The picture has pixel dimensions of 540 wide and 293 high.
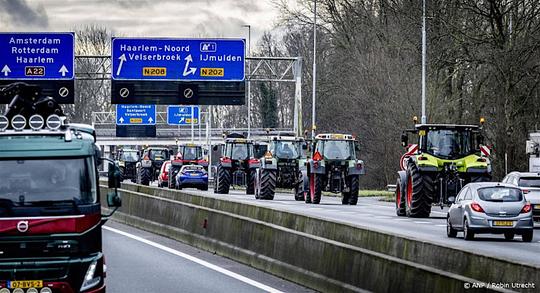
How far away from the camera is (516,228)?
28.3 meters

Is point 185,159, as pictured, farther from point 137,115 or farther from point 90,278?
point 90,278

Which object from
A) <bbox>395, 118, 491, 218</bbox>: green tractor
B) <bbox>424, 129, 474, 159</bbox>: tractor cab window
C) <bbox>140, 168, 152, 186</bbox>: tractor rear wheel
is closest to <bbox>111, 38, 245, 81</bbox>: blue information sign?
<bbox>140, 168, 152, 186</bbox>: tractor rear wheel

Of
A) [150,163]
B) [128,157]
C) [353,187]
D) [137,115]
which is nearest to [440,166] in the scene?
[353,187]

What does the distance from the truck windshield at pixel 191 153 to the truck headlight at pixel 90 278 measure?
5498 cm

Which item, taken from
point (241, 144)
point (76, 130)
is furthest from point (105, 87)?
point (76, 130)

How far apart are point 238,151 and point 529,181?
81.9 feet

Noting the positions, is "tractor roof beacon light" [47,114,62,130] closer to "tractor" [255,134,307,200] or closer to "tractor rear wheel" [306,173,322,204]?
"tractor rear wheel" [306,173,322,204]

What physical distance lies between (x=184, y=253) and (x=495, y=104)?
34520 millimetres

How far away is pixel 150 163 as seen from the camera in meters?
74.4

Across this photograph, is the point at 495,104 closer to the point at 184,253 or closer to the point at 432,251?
the point at 184,253

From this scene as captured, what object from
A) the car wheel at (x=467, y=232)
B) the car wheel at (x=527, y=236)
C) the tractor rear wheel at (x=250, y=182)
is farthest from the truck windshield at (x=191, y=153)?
the car wheel at (x=527, y=236)

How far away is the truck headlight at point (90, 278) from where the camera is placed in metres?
14.3

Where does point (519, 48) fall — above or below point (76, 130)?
above

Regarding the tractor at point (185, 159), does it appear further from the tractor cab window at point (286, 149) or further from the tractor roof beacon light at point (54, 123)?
the tractor roof beacon light at point (54, 123)
